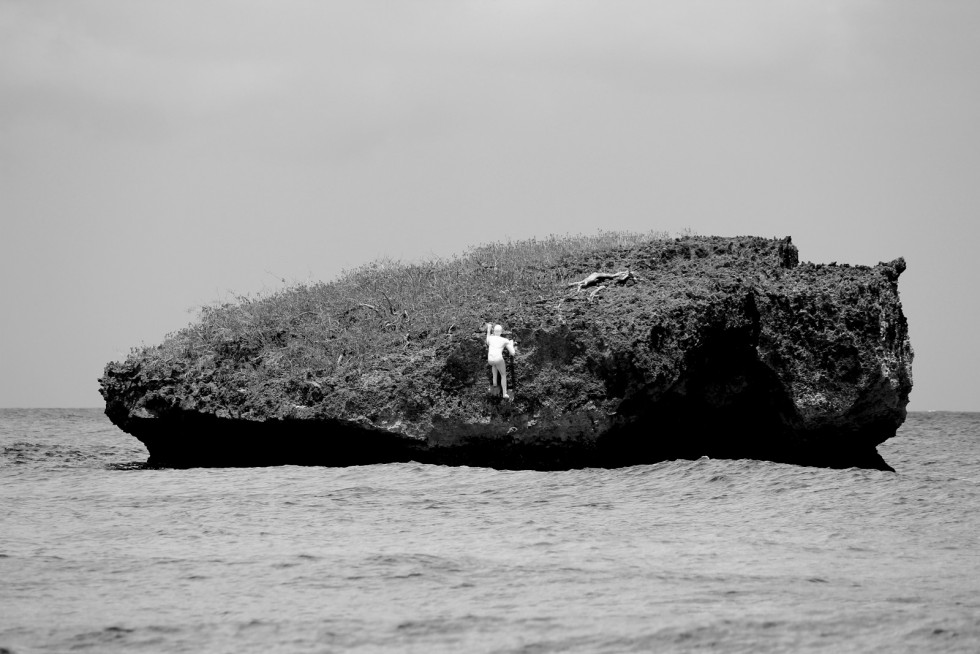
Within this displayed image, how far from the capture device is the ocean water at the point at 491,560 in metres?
8.16

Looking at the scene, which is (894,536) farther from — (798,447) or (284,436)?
(284,436)

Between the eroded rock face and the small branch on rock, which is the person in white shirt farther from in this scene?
the small branch on rock

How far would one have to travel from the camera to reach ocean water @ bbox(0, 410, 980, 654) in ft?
26.8

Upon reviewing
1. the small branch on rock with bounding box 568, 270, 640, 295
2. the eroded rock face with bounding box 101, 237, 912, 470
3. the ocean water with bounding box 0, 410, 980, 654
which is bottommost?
the ocean water with bounding box 0, 410, 980, 654

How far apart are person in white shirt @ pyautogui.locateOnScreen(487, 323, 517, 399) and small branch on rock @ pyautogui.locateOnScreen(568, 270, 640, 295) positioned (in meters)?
2.93

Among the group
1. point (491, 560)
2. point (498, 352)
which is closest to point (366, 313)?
point (498, 352)

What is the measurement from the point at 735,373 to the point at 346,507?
8555 millimetres

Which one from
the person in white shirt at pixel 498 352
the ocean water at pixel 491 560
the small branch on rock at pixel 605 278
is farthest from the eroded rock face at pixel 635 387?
the ocean water at pixel 491 560

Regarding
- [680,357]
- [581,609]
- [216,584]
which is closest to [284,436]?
[680,357]

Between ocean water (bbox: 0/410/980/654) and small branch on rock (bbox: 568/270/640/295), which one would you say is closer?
ocean water (bbox: 0/410/980/654)

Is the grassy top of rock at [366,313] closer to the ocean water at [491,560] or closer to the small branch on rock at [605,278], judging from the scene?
the small branch on rock at [605,278]

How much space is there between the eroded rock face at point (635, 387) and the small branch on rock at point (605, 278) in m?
0.13

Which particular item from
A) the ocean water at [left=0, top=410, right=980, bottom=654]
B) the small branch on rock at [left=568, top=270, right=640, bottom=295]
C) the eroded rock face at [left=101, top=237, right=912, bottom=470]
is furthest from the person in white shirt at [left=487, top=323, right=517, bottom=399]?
the small branch on rock at [left=568, top=270, right=640, bottom=295]

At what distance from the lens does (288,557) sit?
37.0 ft
